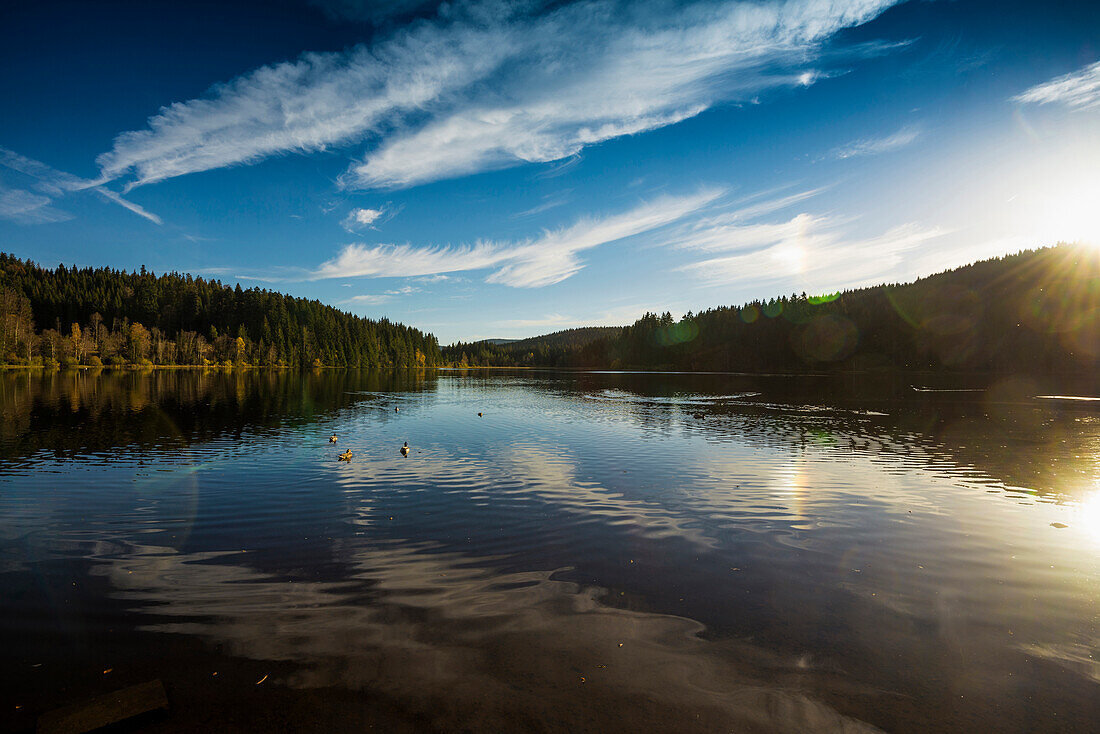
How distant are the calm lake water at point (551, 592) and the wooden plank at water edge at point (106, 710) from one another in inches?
18.5

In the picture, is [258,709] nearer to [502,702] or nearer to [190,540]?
[502,702]

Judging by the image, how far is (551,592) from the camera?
11.8 metres

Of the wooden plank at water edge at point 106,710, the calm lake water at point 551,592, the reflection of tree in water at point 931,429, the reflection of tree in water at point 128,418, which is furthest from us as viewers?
the reflection of tree in water at point 128,418

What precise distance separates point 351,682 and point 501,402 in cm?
6465

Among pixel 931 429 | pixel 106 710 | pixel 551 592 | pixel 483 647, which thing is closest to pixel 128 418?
pixel 106 710

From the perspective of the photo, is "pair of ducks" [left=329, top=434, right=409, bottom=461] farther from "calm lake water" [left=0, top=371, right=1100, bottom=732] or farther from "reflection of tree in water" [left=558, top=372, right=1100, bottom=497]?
"reflection of tree in water" [left=558, top=372, right=1100, bottom=497]

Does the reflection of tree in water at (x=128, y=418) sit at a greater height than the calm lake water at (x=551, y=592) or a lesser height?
greater

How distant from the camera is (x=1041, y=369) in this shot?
→ 178125 mm

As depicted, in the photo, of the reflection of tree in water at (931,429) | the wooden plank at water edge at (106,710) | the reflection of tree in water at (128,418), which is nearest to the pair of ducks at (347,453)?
the reflection of tree in water at (128,418)

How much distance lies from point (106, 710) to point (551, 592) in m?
8.09

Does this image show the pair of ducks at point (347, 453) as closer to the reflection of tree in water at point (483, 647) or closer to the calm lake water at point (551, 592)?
the calm lake water at point (551, 592)

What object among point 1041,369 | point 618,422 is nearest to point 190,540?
point 618,422

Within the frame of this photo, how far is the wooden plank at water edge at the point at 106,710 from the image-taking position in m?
6.61

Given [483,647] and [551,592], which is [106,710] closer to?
[483,647]
